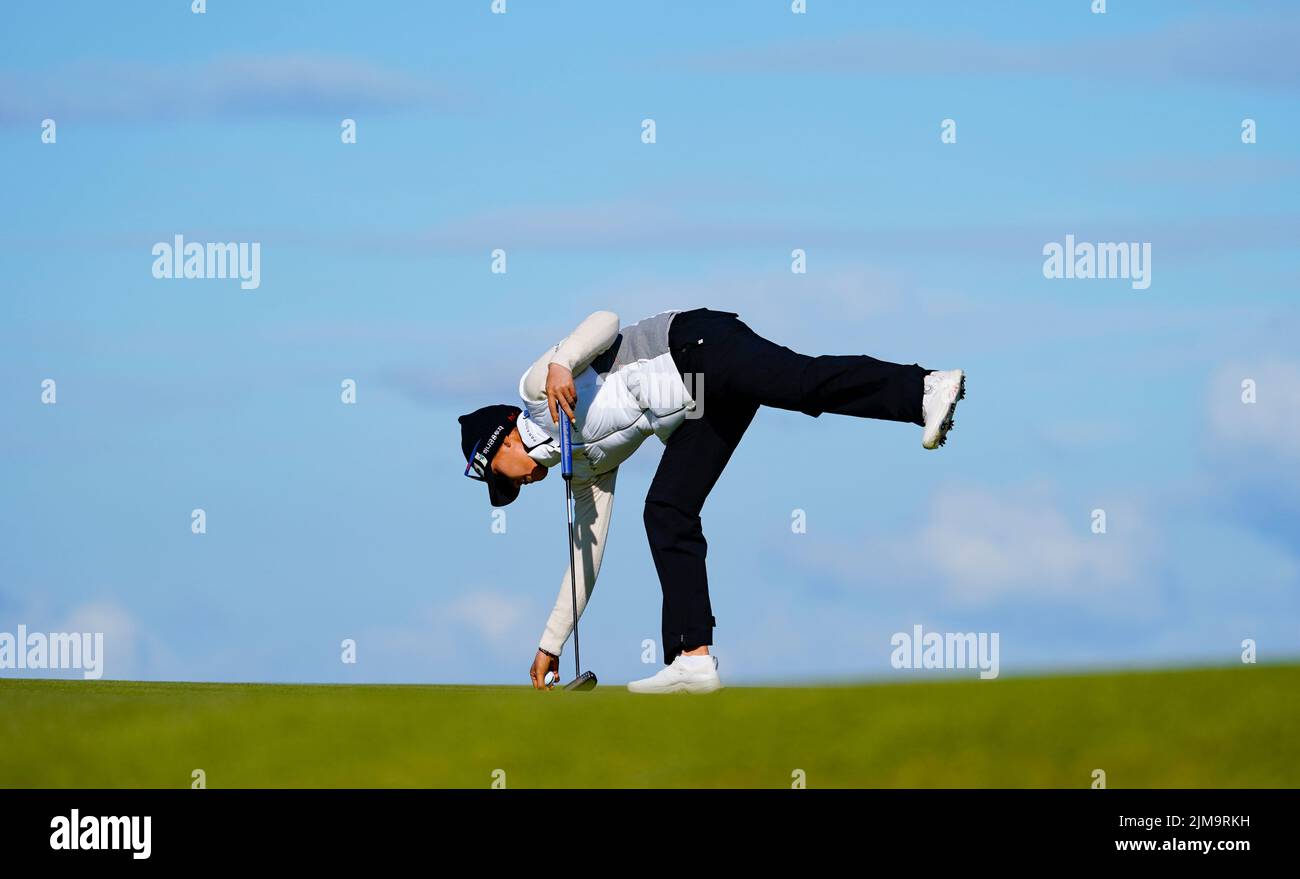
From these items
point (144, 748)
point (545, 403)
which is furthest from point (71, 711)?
point (545, 403)

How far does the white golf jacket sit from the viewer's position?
6723 mm

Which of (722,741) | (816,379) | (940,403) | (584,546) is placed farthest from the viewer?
(584,546)

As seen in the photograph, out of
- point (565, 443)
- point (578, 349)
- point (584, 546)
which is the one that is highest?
point (578, 349)

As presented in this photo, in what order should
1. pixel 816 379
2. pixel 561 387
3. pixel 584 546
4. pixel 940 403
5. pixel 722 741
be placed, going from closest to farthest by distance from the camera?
pixel 722 741 < pixel 940 403 < pixel 816 379 < pixel 561 387 < pixel 584 546

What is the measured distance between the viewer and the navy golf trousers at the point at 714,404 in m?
6.42

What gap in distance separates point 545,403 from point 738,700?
6.75 feet

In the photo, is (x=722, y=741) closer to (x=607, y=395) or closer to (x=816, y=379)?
(x=816, y=379)

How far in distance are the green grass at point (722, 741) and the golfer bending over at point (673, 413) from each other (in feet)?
4.23

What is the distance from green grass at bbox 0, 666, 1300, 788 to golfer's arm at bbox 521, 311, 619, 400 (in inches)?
72.8

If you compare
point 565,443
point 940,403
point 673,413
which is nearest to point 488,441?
point 565,443

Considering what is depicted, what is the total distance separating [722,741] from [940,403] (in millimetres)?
1982

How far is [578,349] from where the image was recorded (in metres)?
6.61
